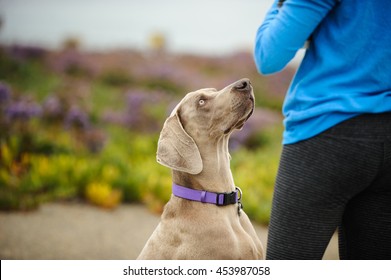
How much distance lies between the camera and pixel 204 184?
106 inches

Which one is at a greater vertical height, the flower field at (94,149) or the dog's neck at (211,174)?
the dog's neck at (211,174)

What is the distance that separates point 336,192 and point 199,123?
0.99m

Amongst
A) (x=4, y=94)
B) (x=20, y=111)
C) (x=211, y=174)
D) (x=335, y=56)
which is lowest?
(x=20, y=111)

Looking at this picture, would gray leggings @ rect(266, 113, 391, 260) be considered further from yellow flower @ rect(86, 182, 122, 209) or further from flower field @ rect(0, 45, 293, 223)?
yellow flower @ rect(86, 182, 122, 209)

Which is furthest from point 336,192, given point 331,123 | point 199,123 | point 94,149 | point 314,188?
point 94,149

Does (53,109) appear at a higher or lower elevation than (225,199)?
lower

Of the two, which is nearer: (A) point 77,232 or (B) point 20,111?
(A) point 77,232

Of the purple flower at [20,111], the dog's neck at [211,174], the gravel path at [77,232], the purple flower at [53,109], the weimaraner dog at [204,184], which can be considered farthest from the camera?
the purple flower at [53,109]

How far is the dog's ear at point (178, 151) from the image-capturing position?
2551mm

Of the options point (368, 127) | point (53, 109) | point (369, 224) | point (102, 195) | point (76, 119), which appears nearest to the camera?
point (368, 127)

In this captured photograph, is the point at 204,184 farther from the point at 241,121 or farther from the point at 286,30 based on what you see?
the point at 286,30

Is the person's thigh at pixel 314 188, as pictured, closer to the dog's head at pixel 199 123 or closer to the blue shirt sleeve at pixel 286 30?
the blue shirt sleeve at pixel 286 30

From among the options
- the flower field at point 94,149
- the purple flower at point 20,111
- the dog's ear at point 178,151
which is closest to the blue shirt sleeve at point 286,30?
the dog's ear at point 178,151

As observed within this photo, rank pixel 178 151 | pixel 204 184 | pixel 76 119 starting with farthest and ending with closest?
pixel 76 119, pixel 204 184, pixel 178 151
